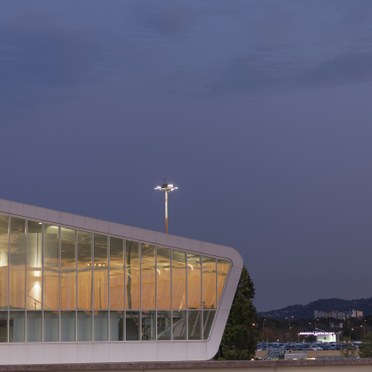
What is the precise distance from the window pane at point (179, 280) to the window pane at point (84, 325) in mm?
4332

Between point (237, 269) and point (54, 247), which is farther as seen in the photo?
point (237, 269)

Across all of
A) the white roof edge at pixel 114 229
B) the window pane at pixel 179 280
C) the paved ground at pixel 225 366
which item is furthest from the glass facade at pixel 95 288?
the paved ground at pixel 225 366

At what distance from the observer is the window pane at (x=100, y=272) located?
48.2 meters

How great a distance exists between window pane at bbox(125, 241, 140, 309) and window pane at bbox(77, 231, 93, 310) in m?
1.76

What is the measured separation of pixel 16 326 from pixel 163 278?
24.2 ft

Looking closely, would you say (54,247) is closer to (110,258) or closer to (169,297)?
(110,258)

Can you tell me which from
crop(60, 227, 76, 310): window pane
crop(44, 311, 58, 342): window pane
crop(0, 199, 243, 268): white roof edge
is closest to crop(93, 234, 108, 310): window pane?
crop(0, 199, 243, 268): white roof edge

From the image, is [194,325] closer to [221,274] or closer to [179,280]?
[179,280]

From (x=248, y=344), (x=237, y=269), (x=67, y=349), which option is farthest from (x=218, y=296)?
(x=248, y=344)

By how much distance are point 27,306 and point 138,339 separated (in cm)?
534

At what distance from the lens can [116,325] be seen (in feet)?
159

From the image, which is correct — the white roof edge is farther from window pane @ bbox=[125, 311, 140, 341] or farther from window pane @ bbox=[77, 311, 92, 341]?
window pane @ bbox=[77, 311, 92, 341]

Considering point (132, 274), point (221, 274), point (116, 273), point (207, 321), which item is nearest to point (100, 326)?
point (116, 273)

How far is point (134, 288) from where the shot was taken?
49000 mm
